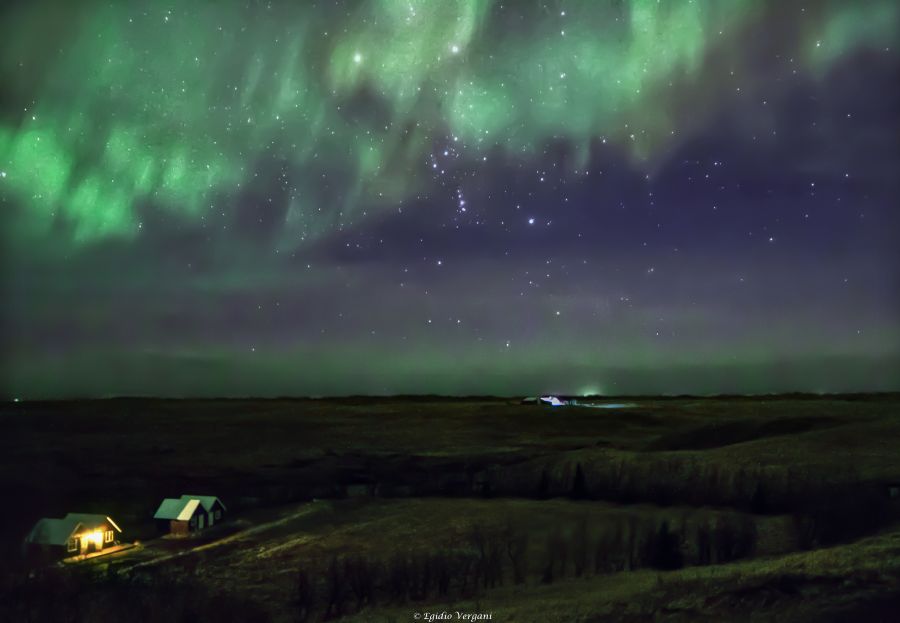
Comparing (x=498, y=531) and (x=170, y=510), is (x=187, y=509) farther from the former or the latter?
(x=498, y=531)

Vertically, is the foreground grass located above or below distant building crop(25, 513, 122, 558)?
above

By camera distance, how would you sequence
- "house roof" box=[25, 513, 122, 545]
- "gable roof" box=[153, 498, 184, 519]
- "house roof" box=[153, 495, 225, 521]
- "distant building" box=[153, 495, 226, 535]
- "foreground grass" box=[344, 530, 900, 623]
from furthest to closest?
1. "gable roof" box=[153, 498, 184, 519]
2. "house roof" box=[153, 495, 225, 521]
3. "distant building" box=[153, 495, 226, 535]
4. "house roof" box=[25, 513, 122, 545]
5. "foreground grass" box=[344, 530, 900, 623]

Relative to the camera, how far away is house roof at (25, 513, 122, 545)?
2963 cm

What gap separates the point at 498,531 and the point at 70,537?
17405mm

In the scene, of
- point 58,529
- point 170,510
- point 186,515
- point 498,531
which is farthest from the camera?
point 170,510

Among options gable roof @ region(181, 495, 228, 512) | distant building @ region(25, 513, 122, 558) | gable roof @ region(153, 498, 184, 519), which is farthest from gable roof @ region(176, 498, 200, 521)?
distant building @ region(25, 513, 122, 558)

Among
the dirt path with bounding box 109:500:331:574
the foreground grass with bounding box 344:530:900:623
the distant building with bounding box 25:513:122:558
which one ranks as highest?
the foreground grass with bounding box 344:530:900:623

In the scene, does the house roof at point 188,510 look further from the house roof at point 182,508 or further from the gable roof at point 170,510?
the gable roof at point 170,510

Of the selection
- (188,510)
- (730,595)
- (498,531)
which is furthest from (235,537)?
(730,595)

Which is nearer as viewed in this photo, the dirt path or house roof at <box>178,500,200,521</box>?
the dirt path

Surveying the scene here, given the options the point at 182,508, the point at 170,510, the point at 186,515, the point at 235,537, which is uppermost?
the point at 182,508

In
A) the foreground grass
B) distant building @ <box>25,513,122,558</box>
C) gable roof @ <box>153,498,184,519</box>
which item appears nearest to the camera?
the foreground grass

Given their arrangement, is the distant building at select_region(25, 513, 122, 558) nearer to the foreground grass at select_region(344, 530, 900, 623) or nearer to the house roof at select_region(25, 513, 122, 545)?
the house roof at select_region(25, 513, 122, 545)

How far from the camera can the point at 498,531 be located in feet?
95.2
